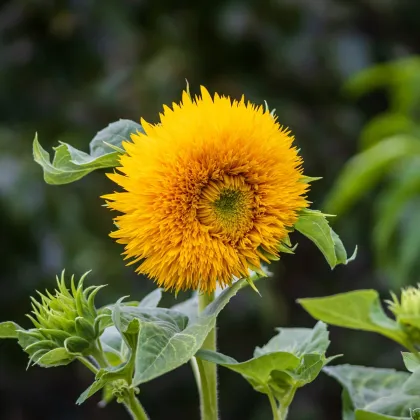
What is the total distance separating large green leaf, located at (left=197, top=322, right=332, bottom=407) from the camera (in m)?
0.42

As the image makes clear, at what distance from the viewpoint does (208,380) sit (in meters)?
0.46

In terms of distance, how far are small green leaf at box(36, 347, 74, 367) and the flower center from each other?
0.09m

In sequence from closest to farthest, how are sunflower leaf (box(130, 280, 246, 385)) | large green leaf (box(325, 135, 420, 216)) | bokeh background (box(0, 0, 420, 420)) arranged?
sunflower leaf (box(130, 280, 246, 385)), large green leaf (box(325, 135, 420, 216)), bokeh background (box(0, 0, 420, 420))

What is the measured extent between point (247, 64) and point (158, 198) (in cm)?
189

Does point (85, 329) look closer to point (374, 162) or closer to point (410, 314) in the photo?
point (410, 314)

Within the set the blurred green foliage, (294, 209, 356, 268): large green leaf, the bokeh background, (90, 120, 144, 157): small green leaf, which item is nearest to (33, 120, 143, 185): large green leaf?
(90, 120, 144, 157): small green leaf

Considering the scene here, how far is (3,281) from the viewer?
186cm

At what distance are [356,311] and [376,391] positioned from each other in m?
0.16

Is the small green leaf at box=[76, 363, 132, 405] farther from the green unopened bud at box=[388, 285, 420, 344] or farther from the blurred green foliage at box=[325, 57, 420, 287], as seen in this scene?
the blurred green foliage at box=[325, 57, 420, 287]

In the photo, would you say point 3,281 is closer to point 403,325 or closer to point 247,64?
point 247,64

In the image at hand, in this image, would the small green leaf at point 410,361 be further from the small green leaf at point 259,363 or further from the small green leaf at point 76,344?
the small green leaf at point 76,344

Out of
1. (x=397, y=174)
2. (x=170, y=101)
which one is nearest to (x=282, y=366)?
(x=397, y=174)

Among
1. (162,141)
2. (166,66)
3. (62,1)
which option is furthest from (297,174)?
(166,66)

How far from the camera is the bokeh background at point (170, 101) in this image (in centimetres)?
185
